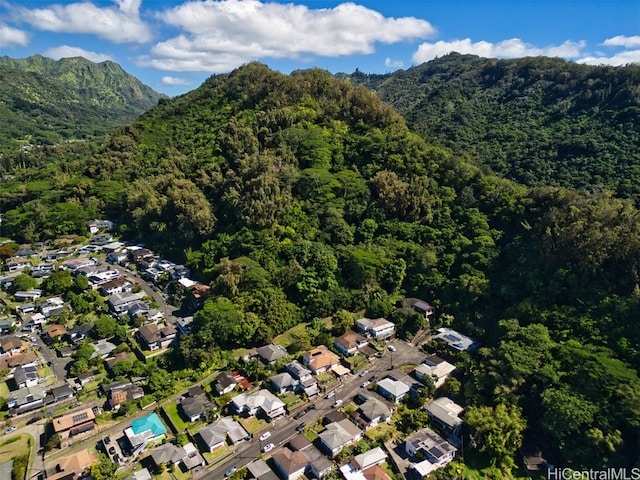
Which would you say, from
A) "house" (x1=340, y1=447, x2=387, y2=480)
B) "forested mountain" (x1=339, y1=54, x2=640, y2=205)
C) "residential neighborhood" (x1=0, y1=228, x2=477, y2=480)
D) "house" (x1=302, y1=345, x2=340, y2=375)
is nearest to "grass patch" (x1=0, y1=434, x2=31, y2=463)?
"residential neighborhood" (x1=0, y1=228, x2=477, y2=480)

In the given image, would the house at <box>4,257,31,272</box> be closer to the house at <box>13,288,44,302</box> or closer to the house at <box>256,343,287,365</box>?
the house at <box>13,288,44,302</box>

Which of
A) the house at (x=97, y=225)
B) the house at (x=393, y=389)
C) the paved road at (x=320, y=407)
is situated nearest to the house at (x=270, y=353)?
the paved road at (x=320, y=407)

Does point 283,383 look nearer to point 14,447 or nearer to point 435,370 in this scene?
point 435,370

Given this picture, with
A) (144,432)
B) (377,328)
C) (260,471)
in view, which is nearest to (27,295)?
(144,432)

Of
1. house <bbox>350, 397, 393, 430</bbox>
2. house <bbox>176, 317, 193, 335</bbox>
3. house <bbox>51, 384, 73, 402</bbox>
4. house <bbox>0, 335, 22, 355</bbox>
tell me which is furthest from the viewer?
house <bbox>176, 317, 193, 335</bbox>

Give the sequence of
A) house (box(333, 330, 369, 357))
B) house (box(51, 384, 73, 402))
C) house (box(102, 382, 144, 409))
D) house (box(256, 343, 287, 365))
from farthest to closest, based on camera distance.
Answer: house (box(333, 330, 369, 357)) → house (box(256, 343, 287, 365)) → house (box(51, 384, 73, 402)) → house (box(102, 382, 144, 409))

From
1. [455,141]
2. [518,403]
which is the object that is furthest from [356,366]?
[455,141]

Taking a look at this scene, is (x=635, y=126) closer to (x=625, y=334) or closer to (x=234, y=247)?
(x=625, y=334)
